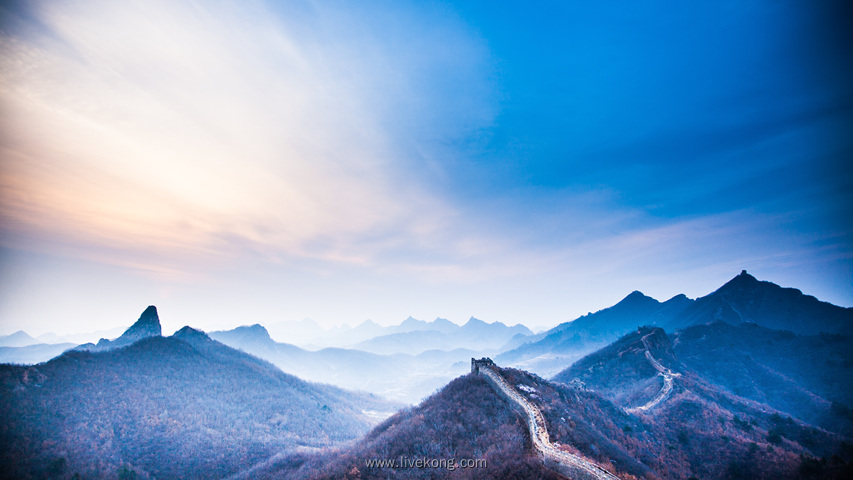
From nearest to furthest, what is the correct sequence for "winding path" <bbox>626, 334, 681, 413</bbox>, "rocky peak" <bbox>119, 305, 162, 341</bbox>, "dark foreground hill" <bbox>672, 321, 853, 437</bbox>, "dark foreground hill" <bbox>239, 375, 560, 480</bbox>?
"dark foreground hill" <bbox>239, 375, 560, 480</bbox> < "winding path" <bbox>626, 334, 681, 413</bbox> < "dark foreground hill" <bbox>672, 321, 853, 437</bbox> < "rocky peak" <bbox>119, 305, 162, 341</bbox>

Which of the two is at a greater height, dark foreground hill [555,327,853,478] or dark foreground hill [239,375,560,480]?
dark foreground hill [239,375,560,480]

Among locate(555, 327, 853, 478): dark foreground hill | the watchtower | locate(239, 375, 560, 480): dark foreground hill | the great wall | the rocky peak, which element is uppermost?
the rocky peak

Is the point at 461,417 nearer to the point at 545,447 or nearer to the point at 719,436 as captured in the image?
the point at 545,447

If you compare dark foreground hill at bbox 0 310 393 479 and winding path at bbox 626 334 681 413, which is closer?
dark foreground hill at bbox 0 310 393 479

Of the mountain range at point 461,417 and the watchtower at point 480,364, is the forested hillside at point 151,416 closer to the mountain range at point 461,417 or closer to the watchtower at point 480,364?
the mountain range at point 461,417

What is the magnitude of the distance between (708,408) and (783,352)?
9623 centimetres

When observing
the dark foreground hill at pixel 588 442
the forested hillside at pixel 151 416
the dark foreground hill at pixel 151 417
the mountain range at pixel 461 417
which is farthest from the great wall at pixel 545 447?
the dark foreground hill at pixel 151 417

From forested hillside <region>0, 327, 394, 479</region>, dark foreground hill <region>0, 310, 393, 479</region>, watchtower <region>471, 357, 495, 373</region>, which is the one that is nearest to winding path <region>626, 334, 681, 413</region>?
watchtower <region>471, 357, 495, 373</region>

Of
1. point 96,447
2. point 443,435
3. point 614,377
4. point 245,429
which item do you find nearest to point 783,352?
point 614,377

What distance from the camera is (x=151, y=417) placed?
7550 centimetres

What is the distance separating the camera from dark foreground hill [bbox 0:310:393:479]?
180 feet

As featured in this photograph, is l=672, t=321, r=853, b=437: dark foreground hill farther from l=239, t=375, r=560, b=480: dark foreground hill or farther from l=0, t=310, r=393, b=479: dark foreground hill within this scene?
l=0, t=310, r=393, b=479: dark foreground hill

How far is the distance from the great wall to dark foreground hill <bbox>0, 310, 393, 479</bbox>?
64.6m

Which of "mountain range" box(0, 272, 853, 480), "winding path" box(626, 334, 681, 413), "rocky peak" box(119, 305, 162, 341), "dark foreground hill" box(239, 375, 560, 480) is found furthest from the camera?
"rocky peak" box(119, 305, 162, 341)
